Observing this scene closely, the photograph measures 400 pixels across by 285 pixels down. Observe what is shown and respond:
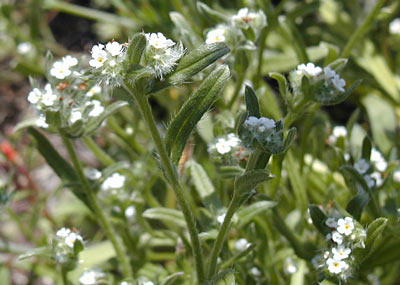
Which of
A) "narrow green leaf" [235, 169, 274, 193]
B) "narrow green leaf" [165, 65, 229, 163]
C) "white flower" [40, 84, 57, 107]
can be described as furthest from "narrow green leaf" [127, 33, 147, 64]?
"white flower" [40, 84, 57, 107]

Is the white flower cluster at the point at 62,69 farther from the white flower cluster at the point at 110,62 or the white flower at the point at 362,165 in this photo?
the white flower at the point at 362,165

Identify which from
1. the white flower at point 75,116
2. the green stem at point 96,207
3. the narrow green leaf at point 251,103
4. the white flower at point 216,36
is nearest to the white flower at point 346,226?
the narrow green leaf at point 251,103

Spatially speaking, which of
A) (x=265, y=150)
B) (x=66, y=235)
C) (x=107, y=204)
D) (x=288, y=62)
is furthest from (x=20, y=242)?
(x=265, y=150)

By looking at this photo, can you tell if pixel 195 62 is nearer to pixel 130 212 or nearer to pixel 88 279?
pixel 88 279

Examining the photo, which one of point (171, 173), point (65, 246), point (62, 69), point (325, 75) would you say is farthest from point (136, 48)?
point (65, 246)

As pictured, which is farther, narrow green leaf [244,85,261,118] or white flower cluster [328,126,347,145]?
white flower cluster [328,126,347,145]

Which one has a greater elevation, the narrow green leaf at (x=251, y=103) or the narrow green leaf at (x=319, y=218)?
the narrow green leaf at (x=251, y=103)

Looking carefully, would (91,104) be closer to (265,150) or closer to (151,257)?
(265,150)

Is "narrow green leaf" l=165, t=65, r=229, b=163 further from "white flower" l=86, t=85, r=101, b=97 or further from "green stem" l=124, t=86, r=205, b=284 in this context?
"white flower" l=86, t=85, r=101, b=97
